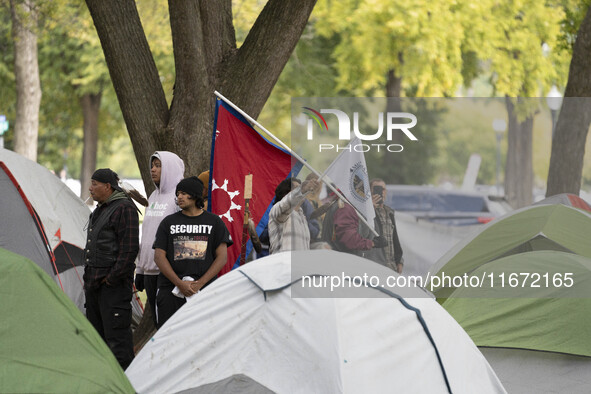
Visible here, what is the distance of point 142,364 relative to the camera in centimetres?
519

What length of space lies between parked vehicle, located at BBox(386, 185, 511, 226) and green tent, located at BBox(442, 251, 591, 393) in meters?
0.75

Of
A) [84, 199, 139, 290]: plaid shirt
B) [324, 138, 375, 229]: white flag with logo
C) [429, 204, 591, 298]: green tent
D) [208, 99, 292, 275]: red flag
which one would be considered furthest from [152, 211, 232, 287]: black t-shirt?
[429, 204, 591, 298]: green tent

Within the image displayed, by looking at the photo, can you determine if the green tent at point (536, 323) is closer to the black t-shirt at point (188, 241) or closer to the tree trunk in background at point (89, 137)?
the black t-shirt at point (188, 241)

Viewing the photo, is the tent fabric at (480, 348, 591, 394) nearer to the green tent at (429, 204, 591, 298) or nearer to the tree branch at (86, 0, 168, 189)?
the green tent at (429, 204, 591, 298)

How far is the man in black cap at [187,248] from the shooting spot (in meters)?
5.86

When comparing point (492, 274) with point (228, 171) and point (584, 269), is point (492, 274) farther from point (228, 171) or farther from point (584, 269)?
point (228, 171)

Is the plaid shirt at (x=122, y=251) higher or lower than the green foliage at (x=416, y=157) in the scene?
lower

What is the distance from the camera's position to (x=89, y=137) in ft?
80.4

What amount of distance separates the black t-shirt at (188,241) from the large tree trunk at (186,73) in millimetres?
1402

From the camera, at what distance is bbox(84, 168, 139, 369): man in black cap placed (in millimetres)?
6031

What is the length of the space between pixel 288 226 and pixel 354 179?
25.2 inches

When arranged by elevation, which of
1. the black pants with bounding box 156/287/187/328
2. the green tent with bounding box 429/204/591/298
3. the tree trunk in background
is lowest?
the tree trunk in background

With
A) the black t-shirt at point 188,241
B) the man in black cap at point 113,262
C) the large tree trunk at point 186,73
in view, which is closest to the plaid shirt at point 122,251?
the man in black cap at point 113,262

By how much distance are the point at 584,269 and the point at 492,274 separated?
2.32 feet
